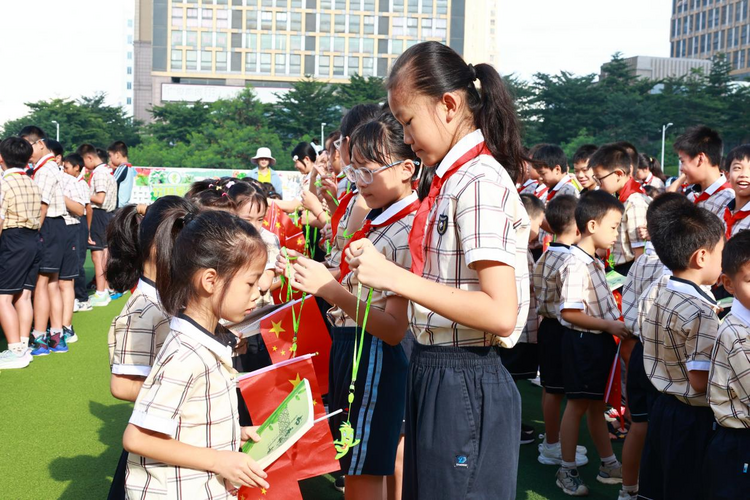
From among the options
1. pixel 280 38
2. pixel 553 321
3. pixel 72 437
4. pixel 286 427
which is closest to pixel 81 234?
pixel 72 437

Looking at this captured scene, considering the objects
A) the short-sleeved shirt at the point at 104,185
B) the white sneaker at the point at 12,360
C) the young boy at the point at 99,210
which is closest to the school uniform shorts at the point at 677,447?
the white sneaker at the point at 12,360

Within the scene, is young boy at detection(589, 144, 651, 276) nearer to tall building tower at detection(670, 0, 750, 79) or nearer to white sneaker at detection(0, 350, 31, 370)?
white sneaker at detection(0, 350, 31, 370)

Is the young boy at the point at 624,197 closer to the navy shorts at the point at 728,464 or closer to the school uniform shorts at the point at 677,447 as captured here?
the school uniform shorts at the point at 677,447

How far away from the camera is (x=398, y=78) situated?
1981mm

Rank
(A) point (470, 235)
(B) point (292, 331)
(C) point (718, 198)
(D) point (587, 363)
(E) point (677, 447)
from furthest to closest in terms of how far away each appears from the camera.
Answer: (C) point (718, 198) < (D) point (587, 363) < (B) point (292, 331) < (E) point (677, 447) < (A) point (470, 235)

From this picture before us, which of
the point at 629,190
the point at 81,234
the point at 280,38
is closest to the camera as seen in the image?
the point at 629,190

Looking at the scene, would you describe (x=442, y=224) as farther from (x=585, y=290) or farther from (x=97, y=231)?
(x=97, y=231)

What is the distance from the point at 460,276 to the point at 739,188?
306 cm

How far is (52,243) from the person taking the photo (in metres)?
6.90

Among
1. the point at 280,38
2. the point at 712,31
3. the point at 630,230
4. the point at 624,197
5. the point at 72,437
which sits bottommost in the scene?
the point at 72,437

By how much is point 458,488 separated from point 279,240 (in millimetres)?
3034

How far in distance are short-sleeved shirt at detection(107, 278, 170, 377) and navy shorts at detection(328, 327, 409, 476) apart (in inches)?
28.0

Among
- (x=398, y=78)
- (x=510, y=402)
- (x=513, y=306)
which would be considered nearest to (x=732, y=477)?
(x=510, y=402)

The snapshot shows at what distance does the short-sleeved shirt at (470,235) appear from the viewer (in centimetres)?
177
